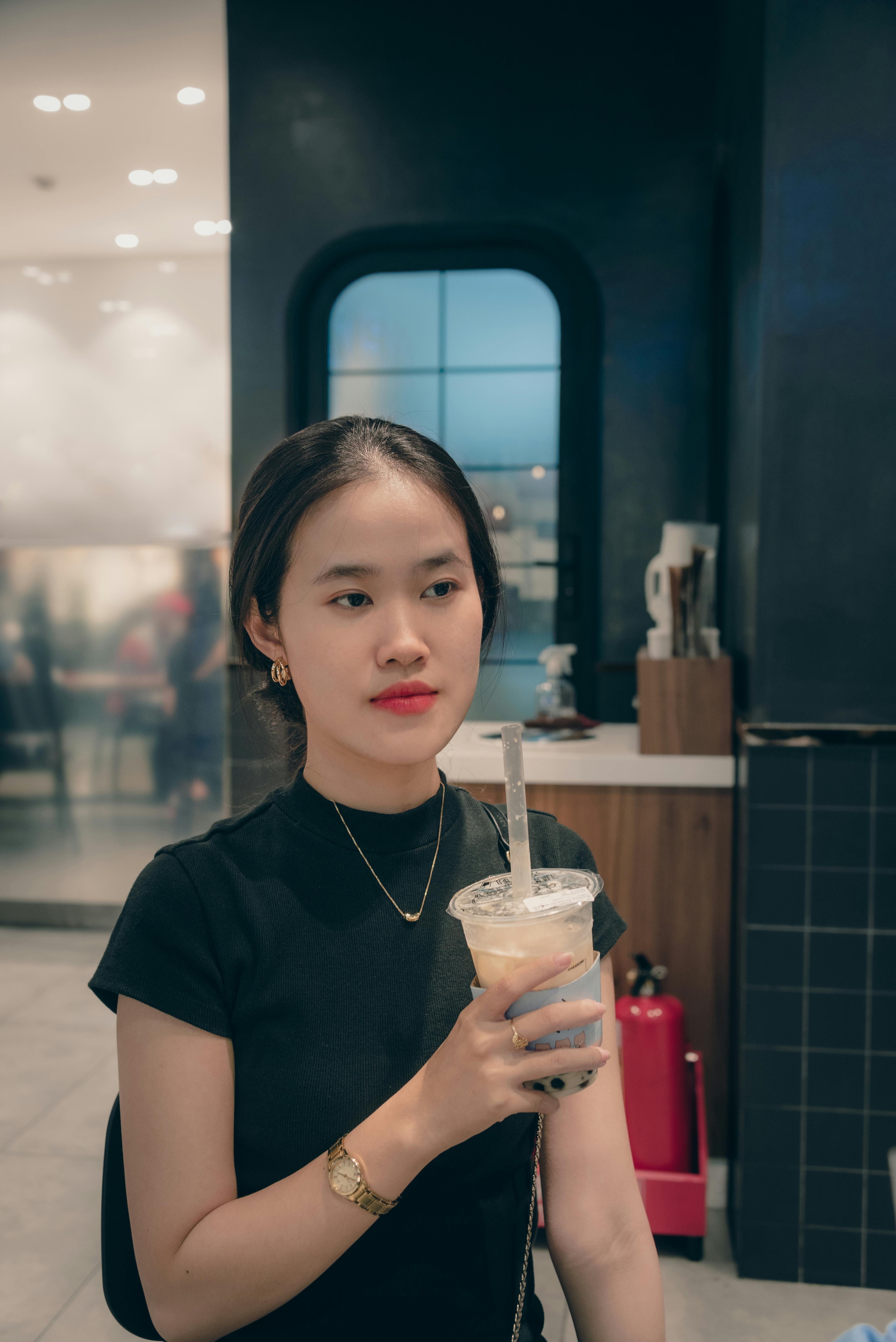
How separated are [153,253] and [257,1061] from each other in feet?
17.0

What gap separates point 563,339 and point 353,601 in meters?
2.77

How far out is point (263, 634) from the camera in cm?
106

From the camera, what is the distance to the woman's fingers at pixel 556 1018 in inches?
28.3

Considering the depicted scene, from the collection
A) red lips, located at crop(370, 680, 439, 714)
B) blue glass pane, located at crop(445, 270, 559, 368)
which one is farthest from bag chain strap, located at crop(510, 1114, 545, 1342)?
blue glass pane, located at crop(445, 270, 559, 368)

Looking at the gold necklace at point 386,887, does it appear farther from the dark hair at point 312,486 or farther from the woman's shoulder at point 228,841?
the dark hair at point 312,486

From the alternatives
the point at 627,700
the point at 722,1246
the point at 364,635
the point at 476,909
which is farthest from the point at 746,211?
the point at 722,1246

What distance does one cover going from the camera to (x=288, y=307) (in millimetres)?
3484

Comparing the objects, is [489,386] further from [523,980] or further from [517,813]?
[523,980]

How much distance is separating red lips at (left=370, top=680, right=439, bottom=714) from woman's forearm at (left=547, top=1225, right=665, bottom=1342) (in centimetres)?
54

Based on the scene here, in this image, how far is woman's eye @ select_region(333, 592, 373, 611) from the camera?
930 mm

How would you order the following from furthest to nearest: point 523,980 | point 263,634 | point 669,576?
1. point 669,576
2. point 263,634
3. point 523,980

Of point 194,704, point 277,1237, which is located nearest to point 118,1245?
point 277,1237

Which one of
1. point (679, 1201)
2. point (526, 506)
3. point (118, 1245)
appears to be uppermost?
point (526, 506)

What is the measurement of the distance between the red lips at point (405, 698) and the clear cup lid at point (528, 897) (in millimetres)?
163
